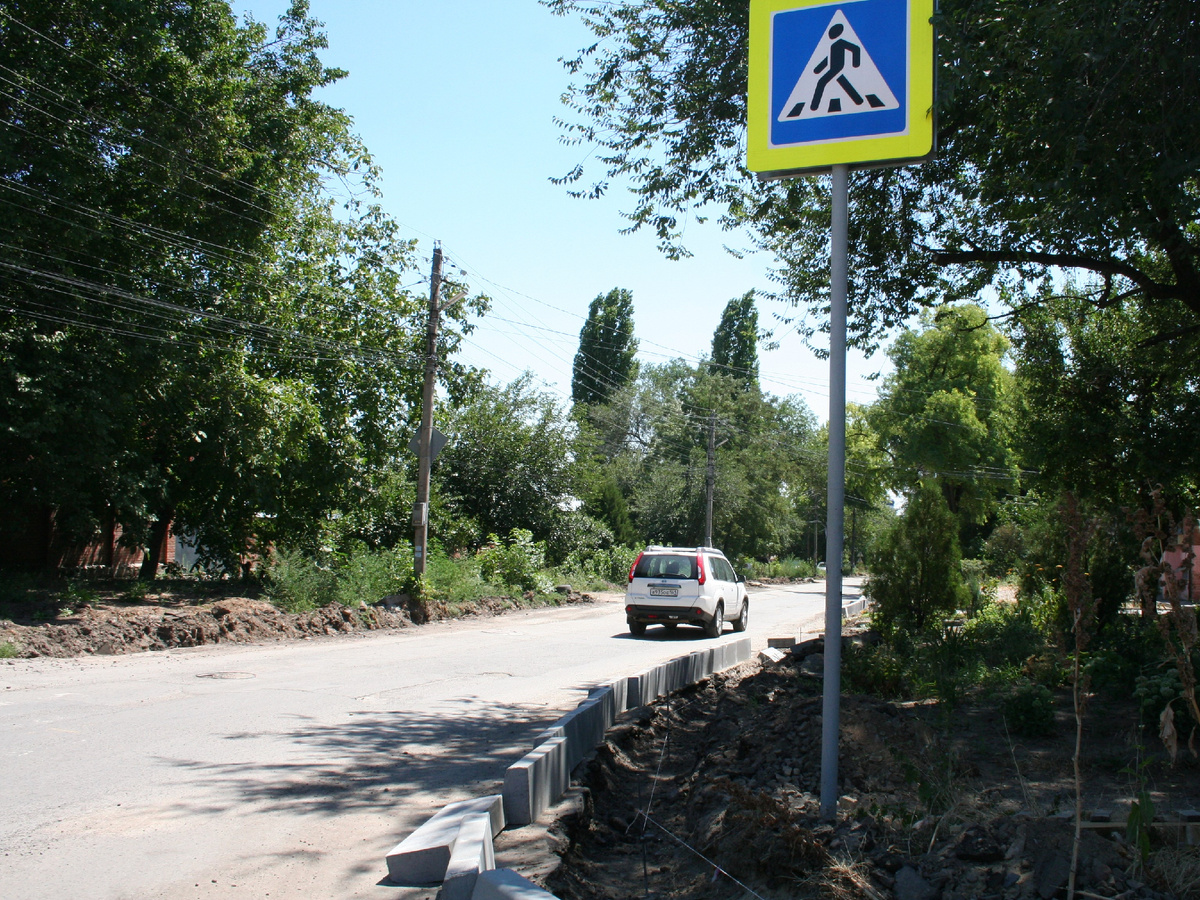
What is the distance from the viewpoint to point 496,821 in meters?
4.72

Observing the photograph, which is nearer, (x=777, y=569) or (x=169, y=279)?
(x=169, y=279)

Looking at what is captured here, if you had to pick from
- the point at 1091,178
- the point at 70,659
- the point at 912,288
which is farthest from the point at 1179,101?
the point at 70,659

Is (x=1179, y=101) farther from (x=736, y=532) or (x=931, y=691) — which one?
(x=736, y=532)

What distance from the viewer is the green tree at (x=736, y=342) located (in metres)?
66.3

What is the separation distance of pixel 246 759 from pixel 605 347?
57.4 meters

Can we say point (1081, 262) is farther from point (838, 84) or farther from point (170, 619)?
point (170, 619)

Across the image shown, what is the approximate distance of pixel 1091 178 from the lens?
6906 mm

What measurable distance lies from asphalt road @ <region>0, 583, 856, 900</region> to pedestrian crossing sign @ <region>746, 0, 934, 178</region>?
14.1ft

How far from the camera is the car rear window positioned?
1745 centimetres

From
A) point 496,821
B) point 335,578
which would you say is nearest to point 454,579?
point 335,578

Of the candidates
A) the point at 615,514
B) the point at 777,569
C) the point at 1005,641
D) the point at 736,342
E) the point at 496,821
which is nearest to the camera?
the point at 496,821

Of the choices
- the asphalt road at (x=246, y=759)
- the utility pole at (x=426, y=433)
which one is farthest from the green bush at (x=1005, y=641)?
the utility pole at (x=426, y=433)

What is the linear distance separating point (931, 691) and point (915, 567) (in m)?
4.87

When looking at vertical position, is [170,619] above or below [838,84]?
below
